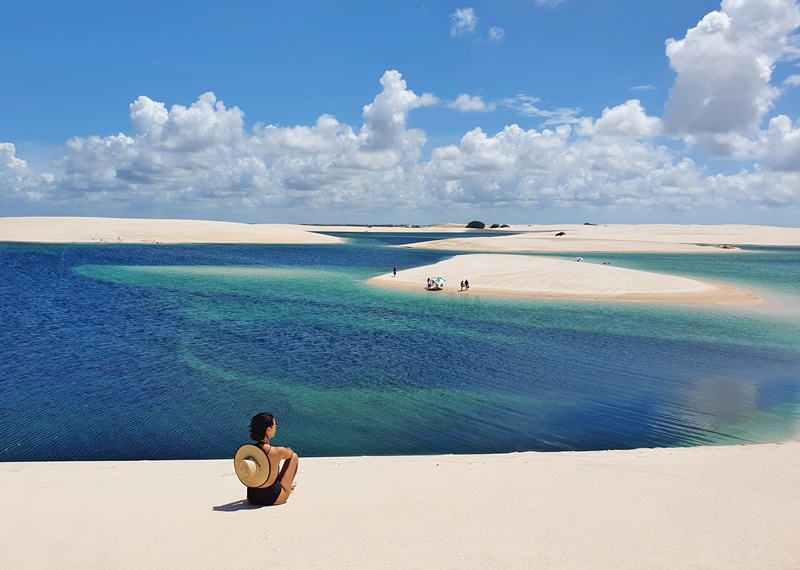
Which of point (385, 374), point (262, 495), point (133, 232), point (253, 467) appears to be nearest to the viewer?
point (253, 467)

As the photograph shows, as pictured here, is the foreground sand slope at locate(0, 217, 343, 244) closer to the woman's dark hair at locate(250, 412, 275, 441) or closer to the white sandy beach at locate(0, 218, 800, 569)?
the white sandy beach at locate(0, 218, 800, 569)

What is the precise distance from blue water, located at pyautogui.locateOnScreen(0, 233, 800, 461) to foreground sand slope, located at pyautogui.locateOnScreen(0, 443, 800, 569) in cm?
358

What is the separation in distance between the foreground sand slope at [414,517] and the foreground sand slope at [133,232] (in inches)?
4786

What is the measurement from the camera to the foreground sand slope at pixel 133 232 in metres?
121

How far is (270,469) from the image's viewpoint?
752cm

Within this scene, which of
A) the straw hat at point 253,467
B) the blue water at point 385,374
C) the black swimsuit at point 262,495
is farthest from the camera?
the blue water at point 385,374

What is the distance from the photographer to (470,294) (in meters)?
42.3

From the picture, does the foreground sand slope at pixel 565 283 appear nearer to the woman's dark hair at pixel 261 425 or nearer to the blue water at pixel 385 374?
the blue water at pixel 385 374

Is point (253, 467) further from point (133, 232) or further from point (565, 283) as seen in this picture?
point (133, 232)

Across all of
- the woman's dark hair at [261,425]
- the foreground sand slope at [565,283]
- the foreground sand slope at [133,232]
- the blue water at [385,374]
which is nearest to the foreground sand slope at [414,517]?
the woman's dark hair at [261,425]

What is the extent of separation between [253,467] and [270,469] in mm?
225

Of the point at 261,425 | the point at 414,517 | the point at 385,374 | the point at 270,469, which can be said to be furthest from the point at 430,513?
the point at 385,374

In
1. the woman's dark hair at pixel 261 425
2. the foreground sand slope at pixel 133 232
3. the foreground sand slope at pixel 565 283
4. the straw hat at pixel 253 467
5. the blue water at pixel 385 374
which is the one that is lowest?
the blue water at pixel 385 374

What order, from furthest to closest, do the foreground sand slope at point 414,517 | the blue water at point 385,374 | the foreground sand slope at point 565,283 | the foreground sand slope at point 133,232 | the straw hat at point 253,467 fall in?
the foreground sand slope at point 133,232
the foreground sand slope at point 565,283
the blue water at point 385,374
the straw hat at point 253,467
the foreground sand slope at point 414,517
